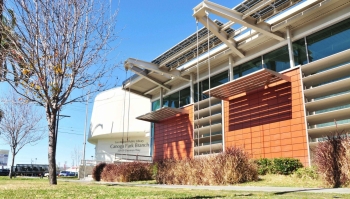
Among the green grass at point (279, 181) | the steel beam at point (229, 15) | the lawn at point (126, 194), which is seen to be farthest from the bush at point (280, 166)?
the lawn at point (126, 194)

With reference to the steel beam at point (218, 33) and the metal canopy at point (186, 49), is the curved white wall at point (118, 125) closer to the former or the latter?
the metal canopy at point (186, 49)

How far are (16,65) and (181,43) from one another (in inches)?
509

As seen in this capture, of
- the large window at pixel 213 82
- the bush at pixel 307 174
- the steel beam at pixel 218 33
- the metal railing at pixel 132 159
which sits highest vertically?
the steel beam at pixel 218 33

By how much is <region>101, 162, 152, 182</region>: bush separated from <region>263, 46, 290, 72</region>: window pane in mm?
10361

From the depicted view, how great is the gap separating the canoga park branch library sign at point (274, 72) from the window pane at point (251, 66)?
7cm

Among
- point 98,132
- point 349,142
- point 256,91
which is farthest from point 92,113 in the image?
point 349,142

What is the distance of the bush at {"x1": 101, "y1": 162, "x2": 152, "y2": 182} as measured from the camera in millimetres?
18359

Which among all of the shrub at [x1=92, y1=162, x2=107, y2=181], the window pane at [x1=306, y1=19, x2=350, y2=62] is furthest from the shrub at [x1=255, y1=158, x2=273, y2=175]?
the shrub at [x1=92, y1=162, x2=107, y2=181]

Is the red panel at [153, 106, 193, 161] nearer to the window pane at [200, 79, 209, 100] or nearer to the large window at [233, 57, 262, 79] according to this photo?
the window pane at [200, 79, 209, 100]

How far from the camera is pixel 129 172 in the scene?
60.4 ft

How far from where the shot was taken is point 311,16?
16.0 m

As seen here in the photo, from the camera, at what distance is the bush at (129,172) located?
1836 centimetres

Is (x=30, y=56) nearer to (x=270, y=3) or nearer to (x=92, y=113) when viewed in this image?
(x=270, y=3)

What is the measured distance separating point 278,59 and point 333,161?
33.4 ft
